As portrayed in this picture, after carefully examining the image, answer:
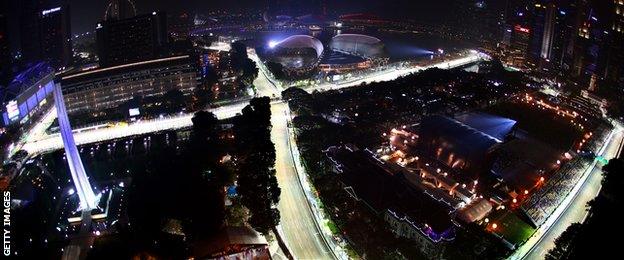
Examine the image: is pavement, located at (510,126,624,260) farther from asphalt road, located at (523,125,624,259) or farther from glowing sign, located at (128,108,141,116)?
glowing sign, located at (128,108,141,116)

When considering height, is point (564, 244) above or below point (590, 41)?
below

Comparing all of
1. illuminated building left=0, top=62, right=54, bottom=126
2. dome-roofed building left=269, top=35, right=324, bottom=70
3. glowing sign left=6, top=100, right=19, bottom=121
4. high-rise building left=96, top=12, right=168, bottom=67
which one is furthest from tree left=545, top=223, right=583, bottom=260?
high-rise building left=96, top=12, right=168, bottom=67

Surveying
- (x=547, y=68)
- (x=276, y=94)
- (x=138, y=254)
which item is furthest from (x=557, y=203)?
(x=547, y=68)

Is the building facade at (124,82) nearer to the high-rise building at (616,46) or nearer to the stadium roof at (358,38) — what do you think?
the stadium roof at (358,38)

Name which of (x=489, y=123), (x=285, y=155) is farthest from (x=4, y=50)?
(x=489, y=123)

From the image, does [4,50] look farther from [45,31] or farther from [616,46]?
[616,46]

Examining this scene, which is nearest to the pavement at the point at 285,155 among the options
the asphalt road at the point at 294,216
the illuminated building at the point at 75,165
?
the asphalt road at the point at 294,216
